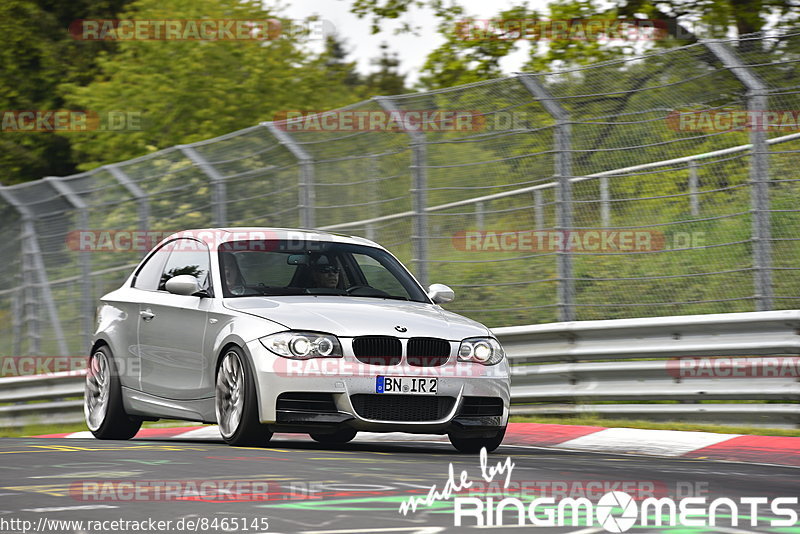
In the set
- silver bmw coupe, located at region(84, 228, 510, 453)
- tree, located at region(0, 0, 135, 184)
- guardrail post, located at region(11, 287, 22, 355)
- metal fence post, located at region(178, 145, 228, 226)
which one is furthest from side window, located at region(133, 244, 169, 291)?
tree, located at region(0, 0, 135, 184)

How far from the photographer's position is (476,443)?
9.60 meters

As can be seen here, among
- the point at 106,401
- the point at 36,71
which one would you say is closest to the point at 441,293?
the point at 106,401

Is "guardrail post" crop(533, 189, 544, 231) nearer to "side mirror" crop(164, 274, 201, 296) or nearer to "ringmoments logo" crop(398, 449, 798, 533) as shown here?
"side mirror" crop(164, 274, 201, 296)

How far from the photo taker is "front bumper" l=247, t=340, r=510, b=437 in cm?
870

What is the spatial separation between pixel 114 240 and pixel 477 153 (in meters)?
6.28

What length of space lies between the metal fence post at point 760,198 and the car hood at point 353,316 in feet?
8.22

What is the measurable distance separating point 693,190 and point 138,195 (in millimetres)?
7903

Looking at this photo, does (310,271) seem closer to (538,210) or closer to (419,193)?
(538,210)

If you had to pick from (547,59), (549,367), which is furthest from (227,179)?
(547,59)

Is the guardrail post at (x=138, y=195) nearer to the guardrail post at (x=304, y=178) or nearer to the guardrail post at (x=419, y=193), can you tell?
the guardrail post at (x=304, y=178)

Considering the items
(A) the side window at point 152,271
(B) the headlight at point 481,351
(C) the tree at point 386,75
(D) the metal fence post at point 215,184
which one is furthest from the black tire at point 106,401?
(C) the tree at point 386,75

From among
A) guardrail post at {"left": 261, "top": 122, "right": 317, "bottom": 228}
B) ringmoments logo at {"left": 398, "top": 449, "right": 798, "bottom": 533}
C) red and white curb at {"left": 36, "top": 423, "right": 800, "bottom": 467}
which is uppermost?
guardrail post at {"left": 261, "top": 122, "right": 317, "bottom": 228}

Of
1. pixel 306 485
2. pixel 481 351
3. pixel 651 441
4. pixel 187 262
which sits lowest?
pixel 651 441

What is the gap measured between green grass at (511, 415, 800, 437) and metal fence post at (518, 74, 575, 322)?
0.89 meters
